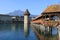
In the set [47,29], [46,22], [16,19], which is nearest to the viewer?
[46,22]

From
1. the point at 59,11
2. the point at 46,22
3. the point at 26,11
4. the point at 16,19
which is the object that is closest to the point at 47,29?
the point at 46,22

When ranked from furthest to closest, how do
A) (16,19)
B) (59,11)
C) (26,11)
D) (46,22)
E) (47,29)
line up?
(16,19), (26,11), (47,29), (46,22), (59,11)

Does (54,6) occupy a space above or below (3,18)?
above

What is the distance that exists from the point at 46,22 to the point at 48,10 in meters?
1.84

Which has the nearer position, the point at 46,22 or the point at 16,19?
the point at 46,22

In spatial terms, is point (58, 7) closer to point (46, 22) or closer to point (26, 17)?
point (46, 22)

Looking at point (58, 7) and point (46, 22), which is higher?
point (58, 7)

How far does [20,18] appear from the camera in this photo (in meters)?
109

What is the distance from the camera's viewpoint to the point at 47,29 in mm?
30891

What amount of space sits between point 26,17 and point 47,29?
42.6 m

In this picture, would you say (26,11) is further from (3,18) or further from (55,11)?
(55,11)

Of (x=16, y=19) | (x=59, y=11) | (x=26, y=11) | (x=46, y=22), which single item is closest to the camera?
(x=59, y=11)

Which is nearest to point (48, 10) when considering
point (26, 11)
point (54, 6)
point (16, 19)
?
point (54, 6)

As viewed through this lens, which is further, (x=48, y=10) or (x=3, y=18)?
(x=3, y=18)
